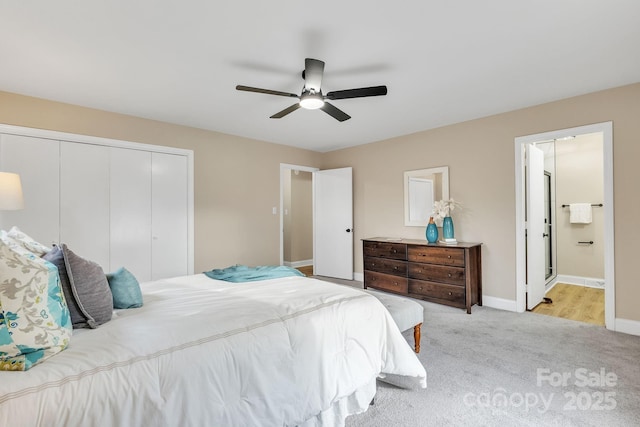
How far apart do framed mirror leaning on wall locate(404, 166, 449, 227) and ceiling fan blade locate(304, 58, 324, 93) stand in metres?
2.63

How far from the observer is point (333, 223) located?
5664 mm

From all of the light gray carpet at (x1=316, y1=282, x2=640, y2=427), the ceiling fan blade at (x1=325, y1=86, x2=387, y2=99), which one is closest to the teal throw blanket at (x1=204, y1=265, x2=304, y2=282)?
the light gray carpet at (x1=316, y1=282, x2=640, y2=427)

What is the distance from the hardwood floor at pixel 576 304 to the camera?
356cm

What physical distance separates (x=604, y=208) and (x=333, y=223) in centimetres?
366

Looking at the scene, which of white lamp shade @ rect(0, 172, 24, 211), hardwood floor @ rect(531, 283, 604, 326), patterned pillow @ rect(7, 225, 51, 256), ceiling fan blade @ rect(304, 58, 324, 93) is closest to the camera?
patterned pillow @ rect(7, 225, 51, 256)

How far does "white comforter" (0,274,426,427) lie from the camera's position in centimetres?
106

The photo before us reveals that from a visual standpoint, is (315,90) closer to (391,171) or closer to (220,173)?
(220,173)

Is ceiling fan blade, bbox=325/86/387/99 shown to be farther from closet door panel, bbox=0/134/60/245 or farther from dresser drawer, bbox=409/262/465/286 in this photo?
closet door panel, bbox=0/134/60/245

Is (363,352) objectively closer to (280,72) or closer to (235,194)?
(280,72)

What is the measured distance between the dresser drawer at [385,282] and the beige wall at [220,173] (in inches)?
62.3

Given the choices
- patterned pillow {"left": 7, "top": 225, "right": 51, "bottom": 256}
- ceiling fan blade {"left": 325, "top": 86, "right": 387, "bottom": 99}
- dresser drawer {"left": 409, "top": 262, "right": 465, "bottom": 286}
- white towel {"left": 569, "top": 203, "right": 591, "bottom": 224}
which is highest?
ceiling fan blade {"left": 325, "top": 86, "right": 387, "bottom": 99}

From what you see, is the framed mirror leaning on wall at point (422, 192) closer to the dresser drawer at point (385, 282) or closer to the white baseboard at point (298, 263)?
the dresser drawer at point (385, 282)

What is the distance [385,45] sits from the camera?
2.28 m

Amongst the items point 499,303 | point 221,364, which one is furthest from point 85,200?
point 499,303
